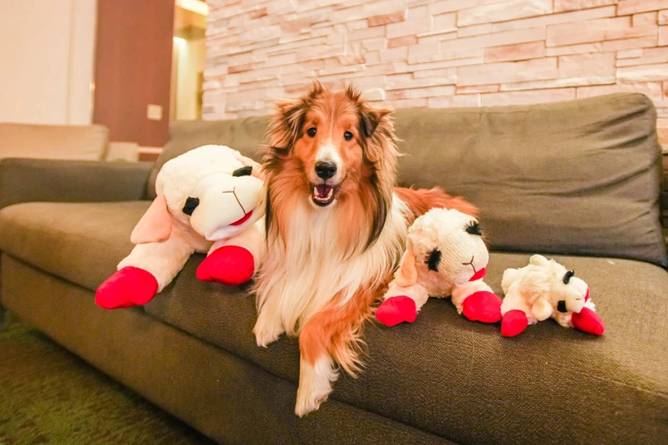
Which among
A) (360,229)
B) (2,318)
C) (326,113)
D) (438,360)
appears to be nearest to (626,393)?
(438,360)

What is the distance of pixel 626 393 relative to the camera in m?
0.72

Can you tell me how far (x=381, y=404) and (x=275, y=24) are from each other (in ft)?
9.11

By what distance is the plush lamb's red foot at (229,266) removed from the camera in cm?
120

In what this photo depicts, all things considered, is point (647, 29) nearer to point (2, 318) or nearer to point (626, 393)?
point (626, 393)

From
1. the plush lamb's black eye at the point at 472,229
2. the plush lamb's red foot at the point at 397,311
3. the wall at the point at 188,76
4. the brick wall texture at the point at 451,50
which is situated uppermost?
the wall at the point at 188,76

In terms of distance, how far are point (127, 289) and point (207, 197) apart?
1.15ft

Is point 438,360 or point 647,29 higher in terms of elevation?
point 647,29

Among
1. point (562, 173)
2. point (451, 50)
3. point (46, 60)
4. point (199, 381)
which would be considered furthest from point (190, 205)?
point (46, 60)

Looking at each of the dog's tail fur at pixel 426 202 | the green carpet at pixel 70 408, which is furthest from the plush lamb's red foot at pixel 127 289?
the dog's tail fur at pixel 426 202

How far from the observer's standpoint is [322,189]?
1.15m

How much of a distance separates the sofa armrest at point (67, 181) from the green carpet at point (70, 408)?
0.86m

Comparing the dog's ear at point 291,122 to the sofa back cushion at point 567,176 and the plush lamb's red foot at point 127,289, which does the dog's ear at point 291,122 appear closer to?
the plush lamb's red foot at point 127,289

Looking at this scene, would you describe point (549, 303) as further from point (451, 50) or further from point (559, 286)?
point (451, 50)

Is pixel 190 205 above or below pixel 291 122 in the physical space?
below
